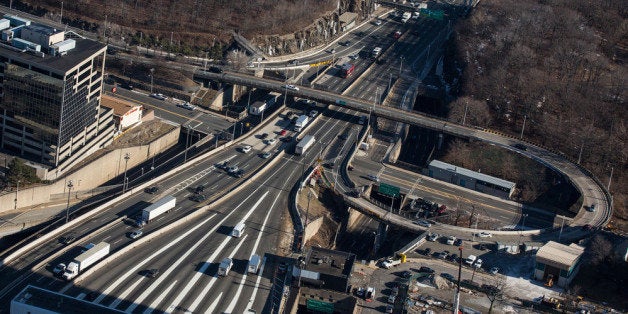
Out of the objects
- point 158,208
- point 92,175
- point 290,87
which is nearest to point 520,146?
point 290,87

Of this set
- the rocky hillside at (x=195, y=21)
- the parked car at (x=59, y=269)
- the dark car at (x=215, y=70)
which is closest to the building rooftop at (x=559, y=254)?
the parked car at (x=59, y=269)

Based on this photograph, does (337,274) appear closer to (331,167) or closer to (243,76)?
(331,167)

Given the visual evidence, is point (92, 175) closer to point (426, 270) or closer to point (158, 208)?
point (158, 208)

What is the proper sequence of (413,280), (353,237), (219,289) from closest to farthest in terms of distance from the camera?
(219,289) → (413,280) → (353,237)

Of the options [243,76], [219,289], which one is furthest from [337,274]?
[243,76]

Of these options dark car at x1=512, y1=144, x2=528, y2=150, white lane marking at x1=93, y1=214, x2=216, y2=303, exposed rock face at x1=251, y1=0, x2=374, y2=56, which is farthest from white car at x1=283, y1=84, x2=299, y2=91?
white lane marking at x1=93, y1=214, x2=216, y2=303

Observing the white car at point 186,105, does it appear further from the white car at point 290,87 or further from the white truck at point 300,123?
the white truck at point 300,123
